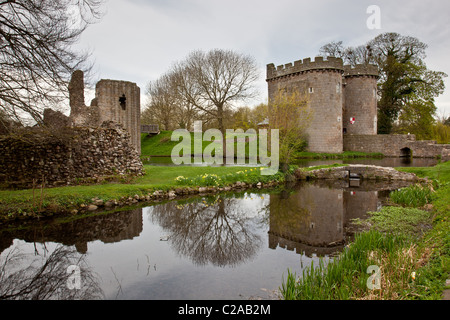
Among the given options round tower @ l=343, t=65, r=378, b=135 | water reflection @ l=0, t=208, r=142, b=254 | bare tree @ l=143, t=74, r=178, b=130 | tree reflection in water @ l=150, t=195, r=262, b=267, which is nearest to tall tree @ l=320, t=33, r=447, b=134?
round tower @ l=343, t=65, r=378, b=135

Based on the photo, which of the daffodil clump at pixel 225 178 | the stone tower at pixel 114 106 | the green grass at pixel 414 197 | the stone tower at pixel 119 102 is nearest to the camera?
the green grass at pixel 414 197

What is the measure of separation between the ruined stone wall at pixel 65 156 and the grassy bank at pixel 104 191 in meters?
0.77

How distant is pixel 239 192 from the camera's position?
12672mm

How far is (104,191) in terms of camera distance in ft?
32.5

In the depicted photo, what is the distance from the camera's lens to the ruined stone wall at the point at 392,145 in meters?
27.5

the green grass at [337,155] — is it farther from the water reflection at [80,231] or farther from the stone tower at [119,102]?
the water reflection at [80,231]

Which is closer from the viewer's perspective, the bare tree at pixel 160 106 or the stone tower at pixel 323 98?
the stone tower at pixel 323 98

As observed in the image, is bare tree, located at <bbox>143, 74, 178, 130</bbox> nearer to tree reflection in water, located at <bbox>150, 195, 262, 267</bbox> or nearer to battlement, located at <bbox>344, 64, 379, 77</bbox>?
battlement, located at <bbox>344, 64, 379, 77</bbox>

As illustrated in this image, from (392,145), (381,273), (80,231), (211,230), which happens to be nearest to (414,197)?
(211,230)

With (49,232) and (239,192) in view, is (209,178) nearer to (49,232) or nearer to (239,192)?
(239,192)

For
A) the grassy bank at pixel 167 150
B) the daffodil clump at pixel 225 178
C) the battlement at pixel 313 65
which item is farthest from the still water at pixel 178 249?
the battlement at pixel 313 65

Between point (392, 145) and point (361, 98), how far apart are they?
5839mm

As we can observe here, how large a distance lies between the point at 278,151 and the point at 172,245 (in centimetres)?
1005
